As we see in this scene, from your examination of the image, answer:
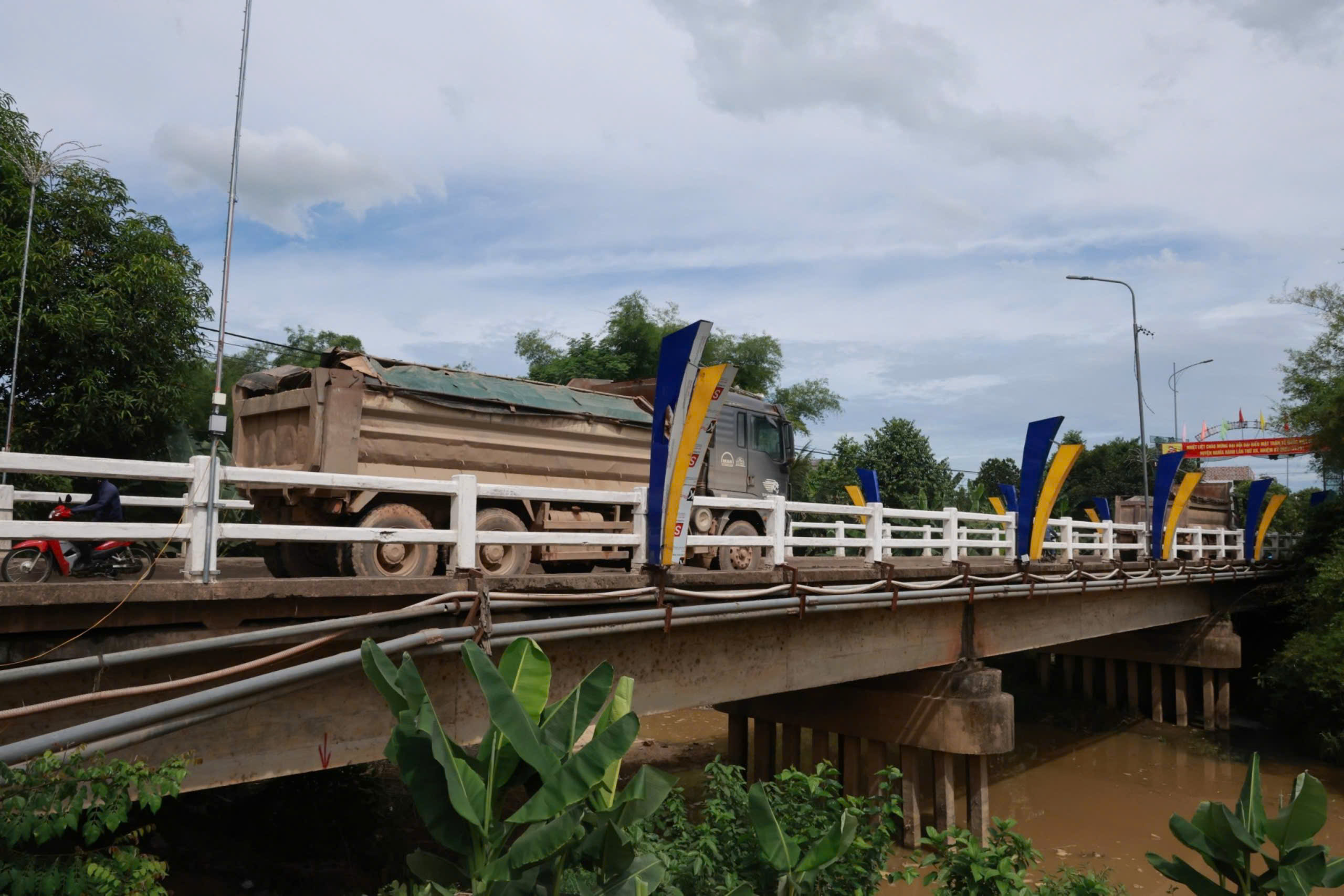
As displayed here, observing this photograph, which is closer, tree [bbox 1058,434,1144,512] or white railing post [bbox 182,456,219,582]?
white railing post [bbox 182,456,219,582]

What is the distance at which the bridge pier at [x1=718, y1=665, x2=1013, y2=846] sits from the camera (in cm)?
1235

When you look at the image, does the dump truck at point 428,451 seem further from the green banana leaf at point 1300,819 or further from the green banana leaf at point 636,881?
the green banana leaf at point 1300,819

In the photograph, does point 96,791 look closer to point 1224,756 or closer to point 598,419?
point 598,419

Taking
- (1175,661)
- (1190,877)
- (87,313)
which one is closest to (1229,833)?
(1190,877)

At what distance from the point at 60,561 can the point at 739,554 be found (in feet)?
27.0

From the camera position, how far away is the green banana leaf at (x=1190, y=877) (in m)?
5.37

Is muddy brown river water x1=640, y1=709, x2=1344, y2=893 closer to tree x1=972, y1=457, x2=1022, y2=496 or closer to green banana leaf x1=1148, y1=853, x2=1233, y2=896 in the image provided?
green banana leaf x1=1148, y1=853, x2=1233, y2=896

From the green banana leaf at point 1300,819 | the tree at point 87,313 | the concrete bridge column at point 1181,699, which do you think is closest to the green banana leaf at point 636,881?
the green banana leaf at point 1300,819

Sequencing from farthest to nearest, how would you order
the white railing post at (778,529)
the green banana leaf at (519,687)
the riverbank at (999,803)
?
the riverbank at (999,803) < the white railing post at (778,529) < the green banana leaf at (519,687)

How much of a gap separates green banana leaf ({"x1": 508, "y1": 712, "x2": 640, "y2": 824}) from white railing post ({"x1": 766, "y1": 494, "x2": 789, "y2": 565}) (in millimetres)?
5628

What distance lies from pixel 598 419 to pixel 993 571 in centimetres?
639

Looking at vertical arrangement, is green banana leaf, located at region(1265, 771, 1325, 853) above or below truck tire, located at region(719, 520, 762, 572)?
below

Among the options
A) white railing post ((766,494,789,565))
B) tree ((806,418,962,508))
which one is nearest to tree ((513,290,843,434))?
tree ((806,418,962,508))

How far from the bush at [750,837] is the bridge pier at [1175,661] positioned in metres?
17.6
